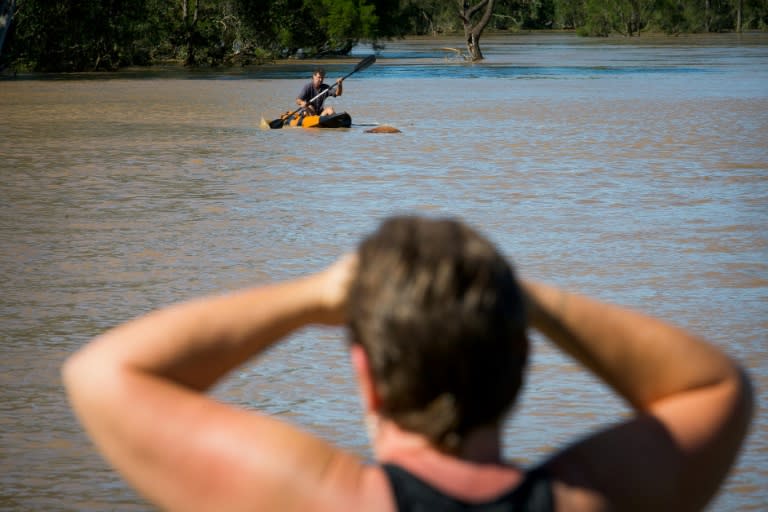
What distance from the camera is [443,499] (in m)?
1.45

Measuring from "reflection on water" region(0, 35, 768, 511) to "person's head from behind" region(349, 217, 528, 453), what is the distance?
3841mm

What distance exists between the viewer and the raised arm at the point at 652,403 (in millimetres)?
1540

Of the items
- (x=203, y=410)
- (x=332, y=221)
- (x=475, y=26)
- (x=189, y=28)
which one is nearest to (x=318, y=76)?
(x=332, y=221)

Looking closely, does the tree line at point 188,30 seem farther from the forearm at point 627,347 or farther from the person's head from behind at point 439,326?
the person's head from behind at point 439,326

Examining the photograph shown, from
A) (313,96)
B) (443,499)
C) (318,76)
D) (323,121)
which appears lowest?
(323,121)

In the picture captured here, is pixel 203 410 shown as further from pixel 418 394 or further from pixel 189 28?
pixel 189 28

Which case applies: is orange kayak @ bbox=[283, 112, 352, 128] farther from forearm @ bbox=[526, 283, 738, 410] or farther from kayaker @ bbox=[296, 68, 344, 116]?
forearm @ bbox=[526, 283, 738, 410]

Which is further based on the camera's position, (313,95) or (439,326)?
(313,95)

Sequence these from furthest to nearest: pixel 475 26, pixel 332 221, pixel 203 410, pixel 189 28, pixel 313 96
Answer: pixel 475 26 → pixel 189 28 → pixel 313 96 → pixel 332 221 → pixel 203 410

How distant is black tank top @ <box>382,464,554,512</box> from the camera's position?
144 centimetres

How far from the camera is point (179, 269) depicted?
1035cm

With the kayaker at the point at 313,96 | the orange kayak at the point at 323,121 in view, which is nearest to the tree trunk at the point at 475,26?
the kayaker at the point at 313,96

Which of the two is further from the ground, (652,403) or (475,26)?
(652,403)

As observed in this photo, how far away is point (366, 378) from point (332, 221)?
11.4 metres
